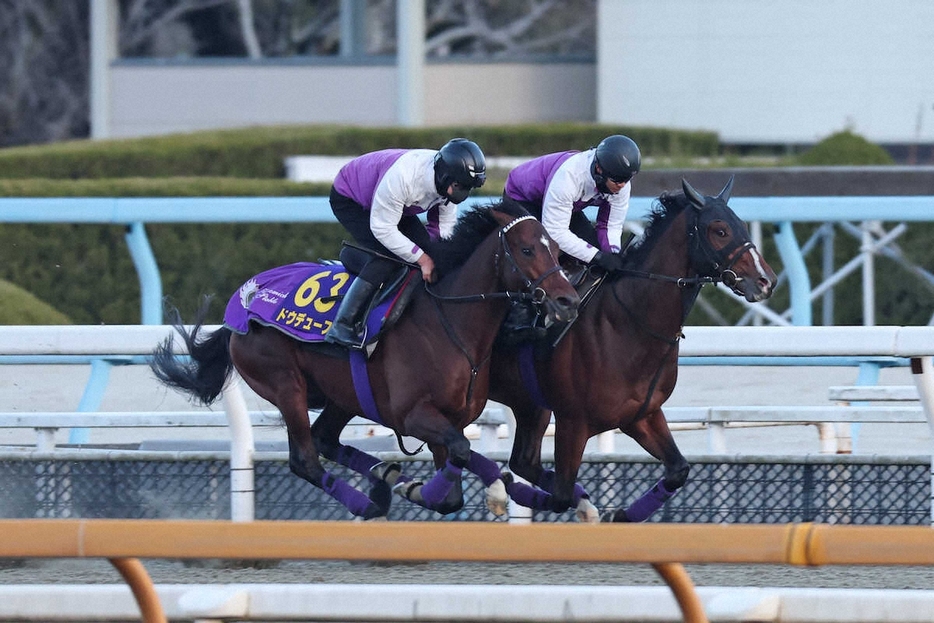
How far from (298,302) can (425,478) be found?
780 millimetres

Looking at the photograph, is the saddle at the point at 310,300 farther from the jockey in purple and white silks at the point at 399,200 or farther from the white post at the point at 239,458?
the white post at the point at 239,458

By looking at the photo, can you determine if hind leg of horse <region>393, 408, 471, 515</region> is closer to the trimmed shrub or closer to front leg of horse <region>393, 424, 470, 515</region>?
front leg of horse <region>393, 424, 470, 515</region>

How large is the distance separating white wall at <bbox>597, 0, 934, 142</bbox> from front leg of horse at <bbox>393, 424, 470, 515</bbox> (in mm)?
9600

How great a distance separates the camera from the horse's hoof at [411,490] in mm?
4777

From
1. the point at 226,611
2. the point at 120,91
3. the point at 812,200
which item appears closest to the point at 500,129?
the point at 120,91

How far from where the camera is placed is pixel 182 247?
29.3 ft

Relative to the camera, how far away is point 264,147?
13805mm

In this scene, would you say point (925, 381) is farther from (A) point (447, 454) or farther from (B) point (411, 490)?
(B) point (411, 490)

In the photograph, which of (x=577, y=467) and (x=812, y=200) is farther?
(x=812, y=200)

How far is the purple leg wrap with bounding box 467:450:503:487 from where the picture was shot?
4.79 meters

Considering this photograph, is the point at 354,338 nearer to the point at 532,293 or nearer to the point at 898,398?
the point at 532,293

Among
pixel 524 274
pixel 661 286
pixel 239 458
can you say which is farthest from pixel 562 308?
pixel 239 458

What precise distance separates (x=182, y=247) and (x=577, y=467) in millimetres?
4647

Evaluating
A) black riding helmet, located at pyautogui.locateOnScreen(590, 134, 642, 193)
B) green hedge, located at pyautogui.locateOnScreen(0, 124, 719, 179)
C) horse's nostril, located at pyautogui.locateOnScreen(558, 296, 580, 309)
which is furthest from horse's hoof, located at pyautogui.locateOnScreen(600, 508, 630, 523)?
green hedge, located at pyautogui.locateOnScreen(0, 124, 719, 179)
